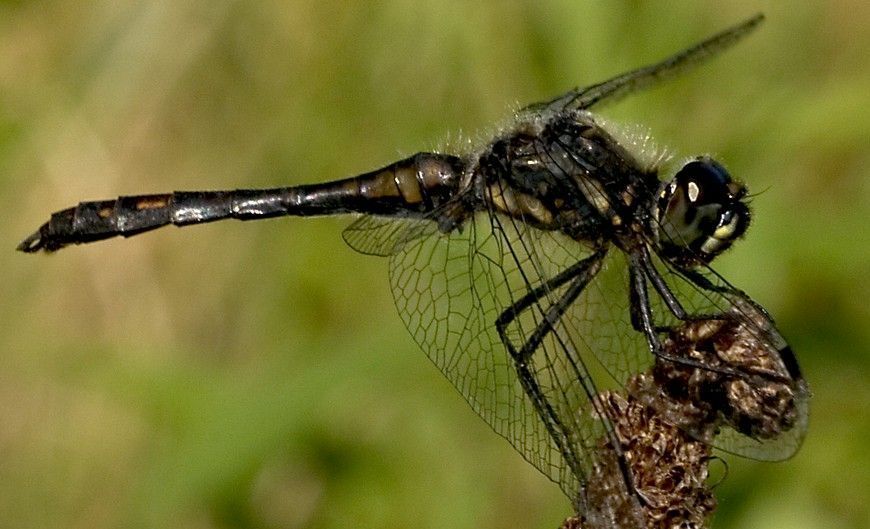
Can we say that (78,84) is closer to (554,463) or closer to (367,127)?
(367,127)

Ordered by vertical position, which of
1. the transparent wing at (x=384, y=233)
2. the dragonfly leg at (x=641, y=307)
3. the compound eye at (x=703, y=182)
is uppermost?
the transparent wing at (x=384, y=233)

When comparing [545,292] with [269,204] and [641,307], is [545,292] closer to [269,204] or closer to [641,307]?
[641,307]

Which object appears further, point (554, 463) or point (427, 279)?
point (427, 279)

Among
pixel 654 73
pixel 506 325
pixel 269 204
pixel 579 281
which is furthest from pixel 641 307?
pixel 269 204

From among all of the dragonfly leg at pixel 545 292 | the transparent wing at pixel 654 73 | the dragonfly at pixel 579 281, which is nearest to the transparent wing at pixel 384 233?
the dragonfly at pixel 579 281

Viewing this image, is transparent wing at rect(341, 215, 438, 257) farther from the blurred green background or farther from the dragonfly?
the blurred green background

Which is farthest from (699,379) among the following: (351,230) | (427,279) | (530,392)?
(351,230)

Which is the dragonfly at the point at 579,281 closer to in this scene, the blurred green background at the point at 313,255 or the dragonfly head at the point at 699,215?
the dragonfly head at the point at 699,215
